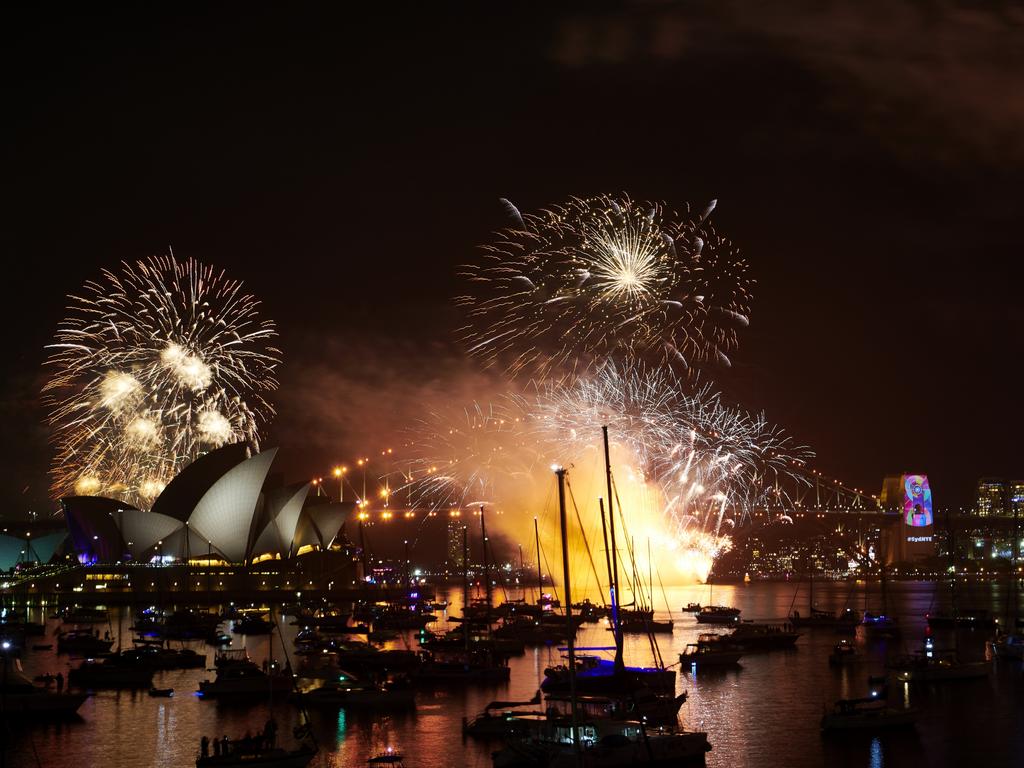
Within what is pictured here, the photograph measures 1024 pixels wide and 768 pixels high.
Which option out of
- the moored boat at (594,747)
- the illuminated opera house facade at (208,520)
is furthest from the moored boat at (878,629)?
the illuminated opera house facade at (208,520)

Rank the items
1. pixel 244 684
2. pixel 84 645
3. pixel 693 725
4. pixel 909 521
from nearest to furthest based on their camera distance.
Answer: pixel 693 725
pixel 244 684
pixel 84 645
pixel 909 521

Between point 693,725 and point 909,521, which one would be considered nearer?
point 693,725

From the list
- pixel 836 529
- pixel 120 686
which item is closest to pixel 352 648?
pixel 120 686

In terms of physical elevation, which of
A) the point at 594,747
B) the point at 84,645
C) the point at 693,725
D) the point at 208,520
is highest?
the point at 208,520

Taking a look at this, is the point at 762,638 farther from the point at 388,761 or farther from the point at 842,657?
the point at 388,761

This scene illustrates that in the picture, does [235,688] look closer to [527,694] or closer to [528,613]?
[527,694]

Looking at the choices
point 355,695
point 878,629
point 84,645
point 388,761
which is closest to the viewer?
point 388,761

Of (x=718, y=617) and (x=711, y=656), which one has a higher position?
(x=718, y=617)

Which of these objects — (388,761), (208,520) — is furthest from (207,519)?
(388,761)
